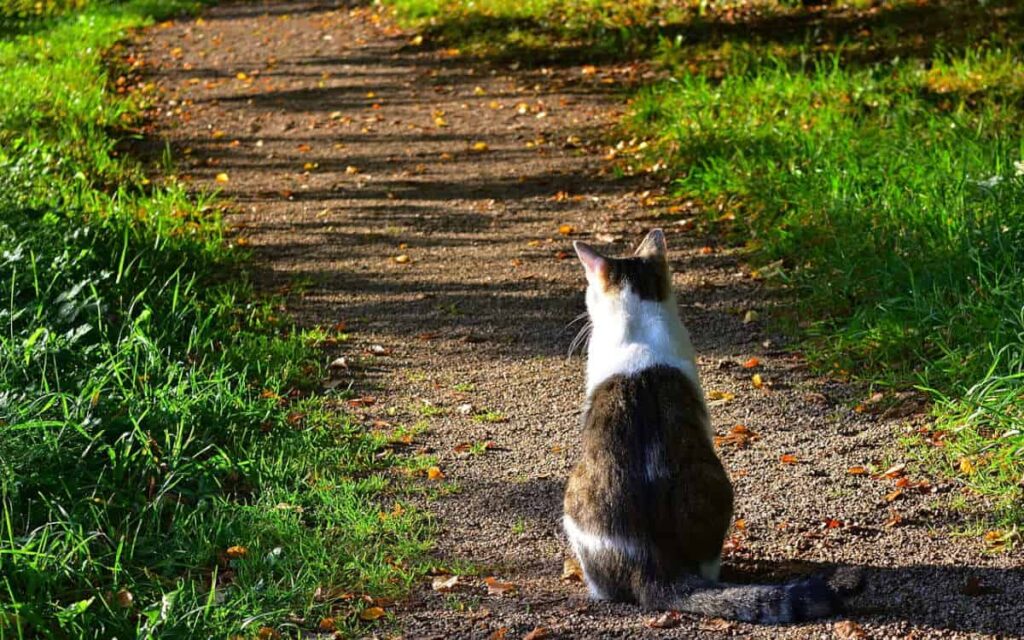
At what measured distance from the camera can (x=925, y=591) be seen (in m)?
3.87

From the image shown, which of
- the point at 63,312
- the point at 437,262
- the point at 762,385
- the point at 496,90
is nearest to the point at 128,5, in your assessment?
the point at 496,90

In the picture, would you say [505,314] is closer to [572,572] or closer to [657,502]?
[572,572]

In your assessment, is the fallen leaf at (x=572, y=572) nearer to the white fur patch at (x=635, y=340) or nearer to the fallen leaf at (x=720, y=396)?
the white fur patch at (x=635, y=340)

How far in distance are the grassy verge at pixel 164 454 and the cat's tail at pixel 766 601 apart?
107 cm

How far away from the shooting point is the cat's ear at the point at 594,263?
13.4 ft

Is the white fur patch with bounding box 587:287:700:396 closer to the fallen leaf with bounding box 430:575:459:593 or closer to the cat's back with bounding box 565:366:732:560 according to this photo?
the cat's back with bounding box 565:366:732:560

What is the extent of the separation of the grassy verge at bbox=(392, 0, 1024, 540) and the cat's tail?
111cm

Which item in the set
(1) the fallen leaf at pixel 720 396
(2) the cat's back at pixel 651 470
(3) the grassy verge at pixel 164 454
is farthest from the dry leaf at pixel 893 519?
(3) the grassy verge at pixel 164 454

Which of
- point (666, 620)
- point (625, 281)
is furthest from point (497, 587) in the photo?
point (625, 281)

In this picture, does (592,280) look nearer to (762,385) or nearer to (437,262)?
(762,385)

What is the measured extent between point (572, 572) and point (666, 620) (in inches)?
19.7

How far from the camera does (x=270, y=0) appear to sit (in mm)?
19531

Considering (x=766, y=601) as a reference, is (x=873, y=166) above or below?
above

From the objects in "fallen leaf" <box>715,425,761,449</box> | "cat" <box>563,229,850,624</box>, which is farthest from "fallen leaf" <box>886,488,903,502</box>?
"cat" <box>563,229,850,624</box>
